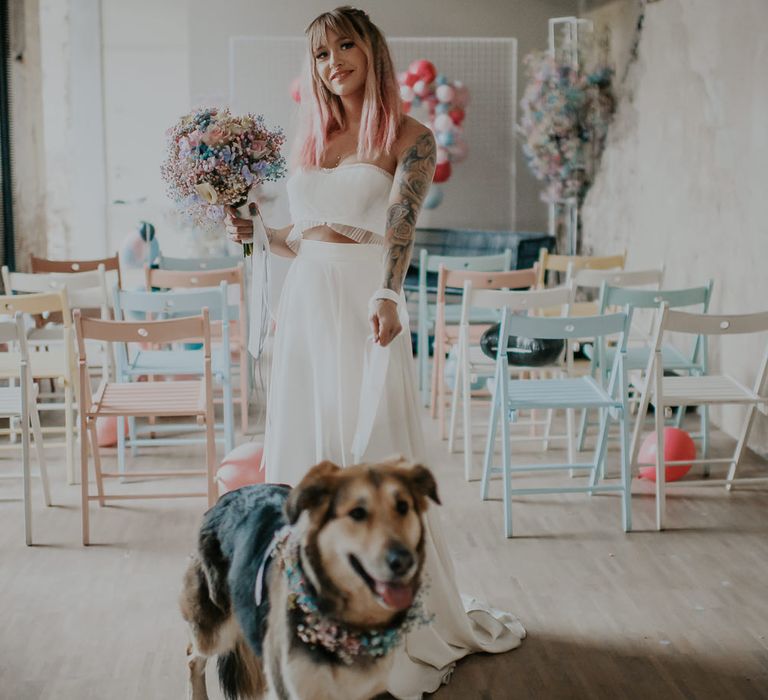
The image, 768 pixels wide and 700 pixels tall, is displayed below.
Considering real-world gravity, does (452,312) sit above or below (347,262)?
below

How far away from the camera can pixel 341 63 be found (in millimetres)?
2547

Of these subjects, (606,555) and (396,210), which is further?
(606,555)

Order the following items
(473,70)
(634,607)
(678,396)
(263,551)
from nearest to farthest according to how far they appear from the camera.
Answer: (263,551) < (634,607) < (678,396) < (473,70)

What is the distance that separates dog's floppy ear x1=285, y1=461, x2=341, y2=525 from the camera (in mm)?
1632

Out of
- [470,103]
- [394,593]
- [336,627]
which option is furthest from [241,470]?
[470,103]

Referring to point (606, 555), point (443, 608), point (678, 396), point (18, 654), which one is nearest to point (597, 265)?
point (678, 396)

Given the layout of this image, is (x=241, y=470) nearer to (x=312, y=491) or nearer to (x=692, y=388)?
(x=692, y=388)

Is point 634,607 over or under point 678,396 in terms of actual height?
under

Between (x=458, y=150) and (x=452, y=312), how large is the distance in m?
2.81

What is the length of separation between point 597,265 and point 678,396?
6.36ft

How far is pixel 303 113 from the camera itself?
276 cm

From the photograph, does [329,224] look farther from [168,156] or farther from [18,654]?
[18,654]

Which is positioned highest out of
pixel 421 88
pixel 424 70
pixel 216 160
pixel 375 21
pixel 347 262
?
pixel 375 21

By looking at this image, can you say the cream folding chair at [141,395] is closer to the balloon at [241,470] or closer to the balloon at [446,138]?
the balloon at [241,470]
